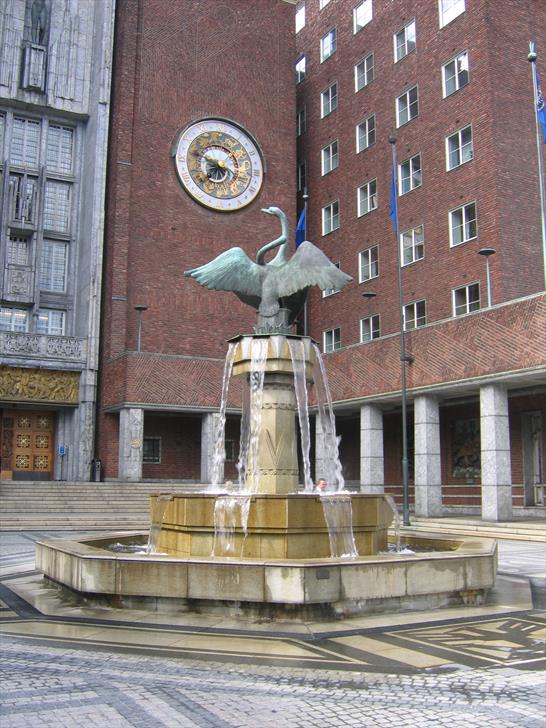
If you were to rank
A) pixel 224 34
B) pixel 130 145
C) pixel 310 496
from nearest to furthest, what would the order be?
pixel 310 496 → pixel 130 145 → pixel 224 34

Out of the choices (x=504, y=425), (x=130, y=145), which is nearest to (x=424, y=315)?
(x=504, y=425)

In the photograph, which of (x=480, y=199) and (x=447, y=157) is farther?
(x=447, y=157)

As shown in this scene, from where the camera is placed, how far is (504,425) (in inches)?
1022

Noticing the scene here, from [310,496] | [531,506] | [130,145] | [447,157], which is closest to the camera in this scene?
[310,496]

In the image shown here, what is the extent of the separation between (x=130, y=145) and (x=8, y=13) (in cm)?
907

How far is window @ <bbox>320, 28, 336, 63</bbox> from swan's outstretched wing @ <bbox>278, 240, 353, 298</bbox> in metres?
32.3

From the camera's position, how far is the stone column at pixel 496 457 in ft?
83.6

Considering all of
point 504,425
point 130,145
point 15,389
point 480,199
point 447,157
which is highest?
point 130,145

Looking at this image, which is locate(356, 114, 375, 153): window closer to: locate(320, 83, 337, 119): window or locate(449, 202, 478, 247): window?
locate(320, 83, 337, 119): window

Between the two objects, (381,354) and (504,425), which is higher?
(381,354)

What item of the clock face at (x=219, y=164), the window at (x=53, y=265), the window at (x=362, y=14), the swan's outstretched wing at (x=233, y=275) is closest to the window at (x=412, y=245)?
the clock face at (x=219, y=164)

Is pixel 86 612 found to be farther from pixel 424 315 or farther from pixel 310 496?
pixel 424 315

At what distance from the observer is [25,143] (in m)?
39.8

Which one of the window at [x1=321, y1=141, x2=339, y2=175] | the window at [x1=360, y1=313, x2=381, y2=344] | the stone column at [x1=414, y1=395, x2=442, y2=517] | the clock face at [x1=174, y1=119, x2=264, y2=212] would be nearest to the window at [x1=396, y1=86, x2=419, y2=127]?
the window at [x1=321, y1=141, x2=339, y2=175]
